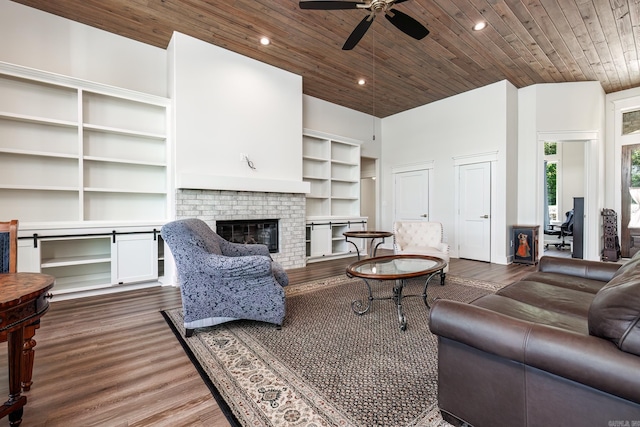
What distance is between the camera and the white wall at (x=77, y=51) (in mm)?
3426

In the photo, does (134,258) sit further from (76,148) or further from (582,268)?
(582,268)

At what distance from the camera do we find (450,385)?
134cm

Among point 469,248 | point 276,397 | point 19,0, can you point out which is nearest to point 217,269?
point 276,397

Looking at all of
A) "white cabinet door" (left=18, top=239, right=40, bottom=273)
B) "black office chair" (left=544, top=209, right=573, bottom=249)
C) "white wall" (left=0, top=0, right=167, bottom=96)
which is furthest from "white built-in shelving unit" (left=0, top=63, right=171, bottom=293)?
"black office chair" (left=544, top=209, right=573, bottom=249)

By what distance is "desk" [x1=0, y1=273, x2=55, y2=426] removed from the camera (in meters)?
1.08

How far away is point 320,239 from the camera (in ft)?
19.2

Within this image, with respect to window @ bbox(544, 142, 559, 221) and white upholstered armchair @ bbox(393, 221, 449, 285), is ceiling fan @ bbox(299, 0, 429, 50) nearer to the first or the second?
white upholstered armchair @ bbox(393, 221, 449, 285)

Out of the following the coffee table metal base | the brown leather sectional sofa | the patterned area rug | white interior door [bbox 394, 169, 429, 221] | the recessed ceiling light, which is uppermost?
the recessed ceiling light

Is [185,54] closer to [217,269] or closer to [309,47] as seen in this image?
[309,47]

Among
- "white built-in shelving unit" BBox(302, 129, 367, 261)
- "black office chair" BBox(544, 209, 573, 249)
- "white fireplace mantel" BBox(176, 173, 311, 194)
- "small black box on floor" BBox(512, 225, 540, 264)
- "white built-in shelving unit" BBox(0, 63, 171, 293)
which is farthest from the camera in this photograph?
"black office chair" BBox(544, 209, 573, 249)

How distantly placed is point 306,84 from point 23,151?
439cm

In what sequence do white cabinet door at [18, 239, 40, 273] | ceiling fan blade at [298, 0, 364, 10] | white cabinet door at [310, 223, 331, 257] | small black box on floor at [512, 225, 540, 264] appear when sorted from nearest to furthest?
ceiling fan blade at [298, 0, 364, 10] → white cabinet door at [18, 239, 40, 273] → small black box on floor at [512, 225, 540, 264] → white cabinet door at [310, 223, 331, 257]

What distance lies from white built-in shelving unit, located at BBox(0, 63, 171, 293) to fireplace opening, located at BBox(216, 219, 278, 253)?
2.88ft

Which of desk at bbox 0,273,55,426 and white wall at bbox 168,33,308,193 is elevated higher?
white wall at bbox 168,33,308,193
